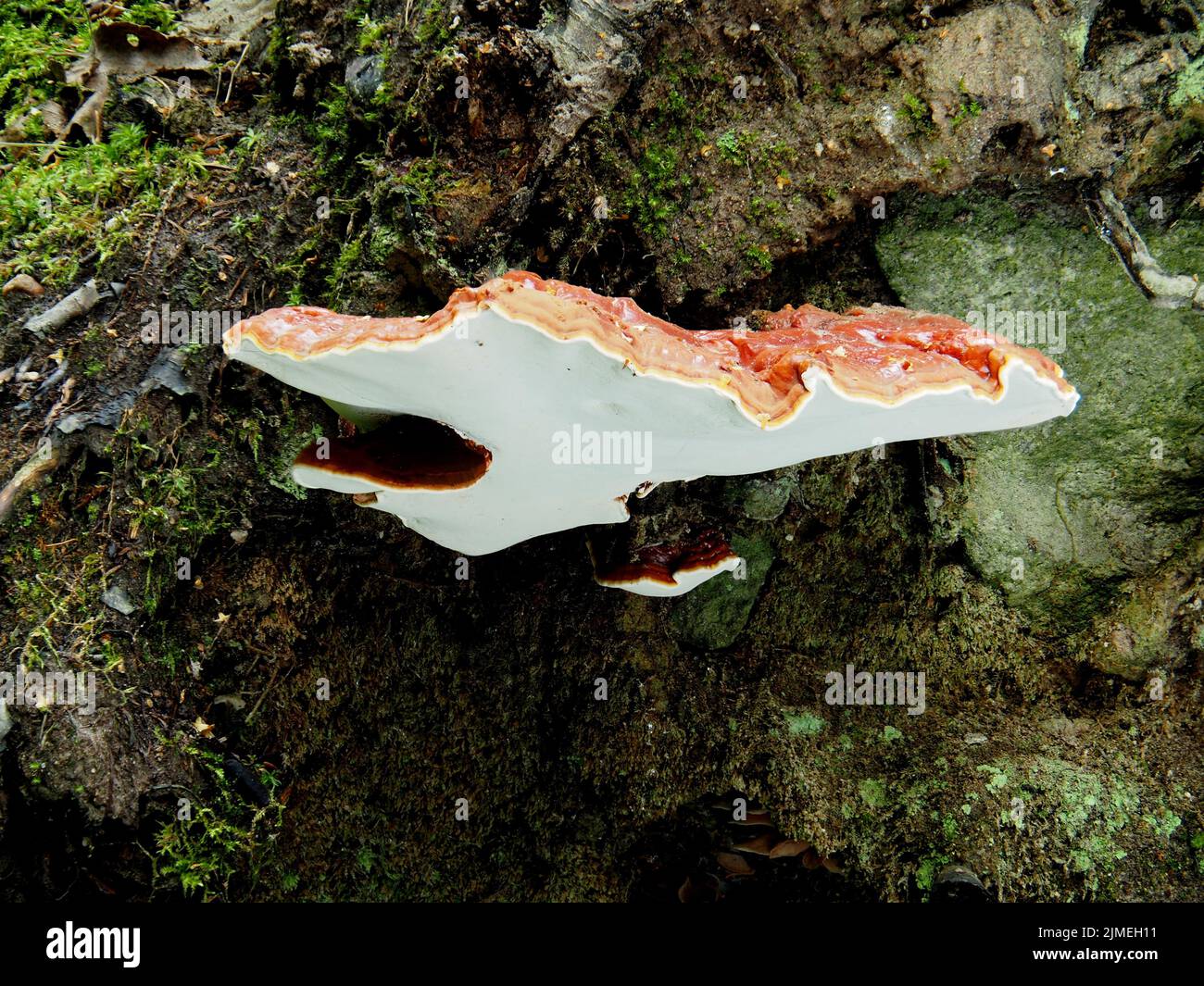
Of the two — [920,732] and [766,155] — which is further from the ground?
[766,155]

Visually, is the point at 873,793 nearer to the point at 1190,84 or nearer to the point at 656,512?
the point at 656,512

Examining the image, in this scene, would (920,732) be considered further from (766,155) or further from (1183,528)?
(766,155)

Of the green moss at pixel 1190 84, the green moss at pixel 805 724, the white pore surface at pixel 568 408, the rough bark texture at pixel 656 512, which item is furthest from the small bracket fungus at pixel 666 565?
the green moss at pixel 1190 84

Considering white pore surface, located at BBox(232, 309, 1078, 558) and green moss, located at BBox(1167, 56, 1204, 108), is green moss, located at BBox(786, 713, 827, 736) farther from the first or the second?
green moss, located at BBox(1167, 56, 1204, 108)

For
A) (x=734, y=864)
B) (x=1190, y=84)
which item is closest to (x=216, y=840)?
(x=734, y=864)

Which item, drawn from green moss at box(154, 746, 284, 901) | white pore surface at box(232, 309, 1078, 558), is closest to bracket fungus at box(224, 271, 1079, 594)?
white pore surface at box(232, 309, 1078, 558)

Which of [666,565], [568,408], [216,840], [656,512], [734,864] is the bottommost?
[734,864]

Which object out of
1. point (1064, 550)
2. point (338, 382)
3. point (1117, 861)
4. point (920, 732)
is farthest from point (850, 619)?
point (338, 382)
